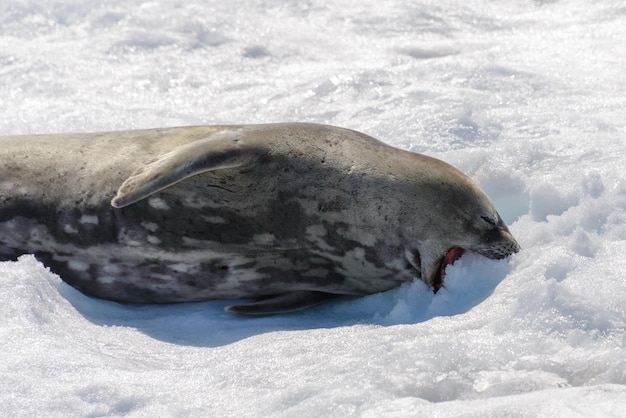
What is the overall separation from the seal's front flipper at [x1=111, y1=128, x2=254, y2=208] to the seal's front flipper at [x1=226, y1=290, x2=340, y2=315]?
461 millimetres

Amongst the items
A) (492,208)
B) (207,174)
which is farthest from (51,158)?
(492,208)

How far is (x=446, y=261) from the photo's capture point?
11.2 feet

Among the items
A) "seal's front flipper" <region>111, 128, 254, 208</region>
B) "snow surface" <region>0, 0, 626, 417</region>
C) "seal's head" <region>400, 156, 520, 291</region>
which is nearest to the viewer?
"snow surface" <region>0, 0, 626, 417</region>

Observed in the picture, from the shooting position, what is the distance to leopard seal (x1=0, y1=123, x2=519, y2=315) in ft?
11.0

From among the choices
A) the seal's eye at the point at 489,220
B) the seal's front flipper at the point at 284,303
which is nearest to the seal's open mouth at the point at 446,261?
the seal's eye at the point at 489,220

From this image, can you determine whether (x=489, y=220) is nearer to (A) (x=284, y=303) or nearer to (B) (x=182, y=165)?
(A) (x=284, y=303)

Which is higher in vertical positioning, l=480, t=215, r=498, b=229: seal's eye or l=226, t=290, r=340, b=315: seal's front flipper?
l=480, t=215, r=498, b=229: seal's eye

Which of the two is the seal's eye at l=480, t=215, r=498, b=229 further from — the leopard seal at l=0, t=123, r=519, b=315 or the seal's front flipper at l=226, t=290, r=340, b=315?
the seal's front flipper at l=226, t=290, r=340, b=315

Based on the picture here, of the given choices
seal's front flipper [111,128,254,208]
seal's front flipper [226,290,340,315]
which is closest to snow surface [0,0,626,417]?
seal's front flipper [226,290,340,315]

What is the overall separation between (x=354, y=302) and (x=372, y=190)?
1.24 ft

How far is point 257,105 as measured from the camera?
213 inches

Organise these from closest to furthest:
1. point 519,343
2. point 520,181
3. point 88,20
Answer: point 519,343 < point 520,181 < point 88,20

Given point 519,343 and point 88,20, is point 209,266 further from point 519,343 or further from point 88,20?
point 88,20

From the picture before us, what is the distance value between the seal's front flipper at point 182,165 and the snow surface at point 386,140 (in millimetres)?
421
